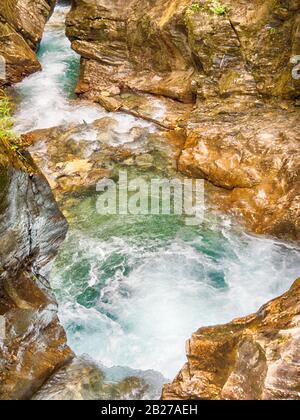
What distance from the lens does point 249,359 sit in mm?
4152

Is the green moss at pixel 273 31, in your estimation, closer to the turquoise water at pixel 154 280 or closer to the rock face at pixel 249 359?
the turquoise water at pixel 154 280

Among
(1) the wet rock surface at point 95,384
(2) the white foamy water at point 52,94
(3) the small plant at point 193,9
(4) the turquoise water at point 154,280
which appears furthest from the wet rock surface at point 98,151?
(1) the wet rock surface at point 95,384

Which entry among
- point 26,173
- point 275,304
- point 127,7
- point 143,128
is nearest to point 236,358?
point 275,304

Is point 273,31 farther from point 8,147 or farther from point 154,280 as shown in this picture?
point 8,147

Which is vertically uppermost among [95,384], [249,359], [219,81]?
[219,81]

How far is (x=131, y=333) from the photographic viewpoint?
6172 mm

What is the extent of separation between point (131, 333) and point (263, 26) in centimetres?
723

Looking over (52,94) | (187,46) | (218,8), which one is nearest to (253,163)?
(218,8)

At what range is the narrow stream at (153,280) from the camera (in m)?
6.07

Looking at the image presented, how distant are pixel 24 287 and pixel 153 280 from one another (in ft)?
7.70

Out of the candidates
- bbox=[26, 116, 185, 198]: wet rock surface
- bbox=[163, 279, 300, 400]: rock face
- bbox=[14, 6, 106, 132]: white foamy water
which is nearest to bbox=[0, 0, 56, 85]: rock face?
bbox=[14, 6, 106, 132]: white foamy water

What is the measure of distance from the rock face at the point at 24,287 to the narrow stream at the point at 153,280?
87 cm

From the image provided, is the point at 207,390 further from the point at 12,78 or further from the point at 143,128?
the point at 12,78

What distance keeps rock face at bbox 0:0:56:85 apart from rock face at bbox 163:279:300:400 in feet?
33.6
